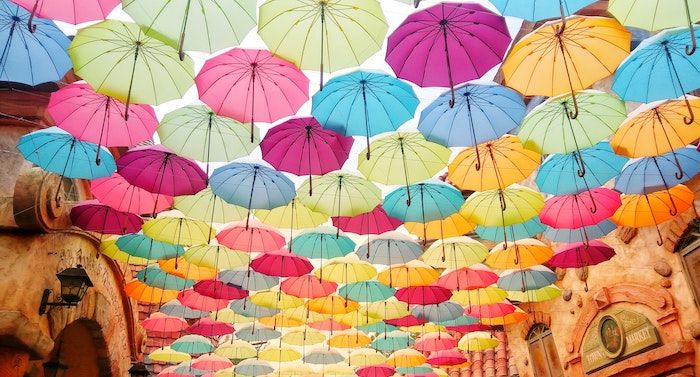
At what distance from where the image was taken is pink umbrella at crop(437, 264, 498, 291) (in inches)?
411

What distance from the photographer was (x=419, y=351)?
15273mm

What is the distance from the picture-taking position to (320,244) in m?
9.54

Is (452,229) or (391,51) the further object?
(452,229)

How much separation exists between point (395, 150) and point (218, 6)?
10.8ft

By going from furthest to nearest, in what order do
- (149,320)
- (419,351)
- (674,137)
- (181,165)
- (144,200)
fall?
(419,351) < (149,320) < (144,200) < (181,165) < (674,137)

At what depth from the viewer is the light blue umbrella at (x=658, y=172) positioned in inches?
303

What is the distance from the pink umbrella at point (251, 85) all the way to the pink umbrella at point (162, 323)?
7.94 m

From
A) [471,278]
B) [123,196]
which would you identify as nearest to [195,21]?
[123,196]

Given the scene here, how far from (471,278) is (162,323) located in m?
7.63

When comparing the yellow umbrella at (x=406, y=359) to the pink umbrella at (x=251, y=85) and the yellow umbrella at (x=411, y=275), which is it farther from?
the pink umbrella at (x=251, y=85)

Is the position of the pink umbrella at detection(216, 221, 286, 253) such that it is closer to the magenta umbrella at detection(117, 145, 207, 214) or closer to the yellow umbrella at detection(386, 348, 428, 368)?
the magenta umbrella at detection(117, 145, 207, 214)

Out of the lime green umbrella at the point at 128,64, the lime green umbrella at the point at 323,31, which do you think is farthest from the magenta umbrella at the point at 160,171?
the lime green umbrella at the point at 323,31

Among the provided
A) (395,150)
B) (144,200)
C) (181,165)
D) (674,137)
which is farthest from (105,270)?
(674,137)

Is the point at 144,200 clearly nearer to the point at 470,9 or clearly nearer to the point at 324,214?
the point at 324,214
